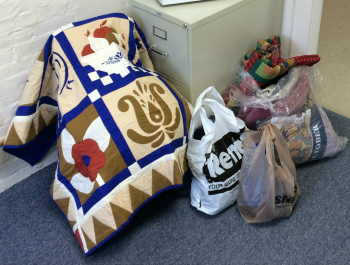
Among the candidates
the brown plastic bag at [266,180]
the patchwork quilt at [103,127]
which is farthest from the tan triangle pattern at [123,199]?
the brown plastic bag at [266,180]

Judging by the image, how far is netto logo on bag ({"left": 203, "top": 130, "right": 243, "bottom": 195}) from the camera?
1.28 m

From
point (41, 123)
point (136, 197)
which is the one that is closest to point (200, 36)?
point (136, 197)

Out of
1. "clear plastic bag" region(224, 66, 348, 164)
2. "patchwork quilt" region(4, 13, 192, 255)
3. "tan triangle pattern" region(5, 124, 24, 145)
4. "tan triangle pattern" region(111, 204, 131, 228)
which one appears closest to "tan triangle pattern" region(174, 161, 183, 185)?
"patchwork quilt" region(4, 13, 192, 255)

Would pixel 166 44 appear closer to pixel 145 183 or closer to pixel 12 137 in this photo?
pixel 145 183

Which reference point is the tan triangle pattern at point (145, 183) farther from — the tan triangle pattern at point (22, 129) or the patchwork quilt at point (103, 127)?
the tan triangle pattern at point (22, 129)

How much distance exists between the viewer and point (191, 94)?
4.83ft

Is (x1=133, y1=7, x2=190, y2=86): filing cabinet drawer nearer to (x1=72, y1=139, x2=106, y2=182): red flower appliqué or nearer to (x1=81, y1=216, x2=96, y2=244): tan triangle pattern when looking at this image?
(x1=72, y1=139, x2=106, y2=182): red flower appliqué

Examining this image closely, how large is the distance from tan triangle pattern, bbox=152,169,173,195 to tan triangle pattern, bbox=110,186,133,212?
0.10 m

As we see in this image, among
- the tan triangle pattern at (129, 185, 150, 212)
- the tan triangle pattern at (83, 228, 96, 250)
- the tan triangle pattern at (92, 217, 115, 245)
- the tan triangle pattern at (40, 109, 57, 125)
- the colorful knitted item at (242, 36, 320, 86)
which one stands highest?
the colorful knitted item at (242, 36, 320, 86)

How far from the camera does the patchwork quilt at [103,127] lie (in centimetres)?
117

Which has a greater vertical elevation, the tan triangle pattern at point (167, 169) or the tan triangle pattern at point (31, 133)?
the tan triangle pattern at point (31, 133)

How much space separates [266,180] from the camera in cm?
124

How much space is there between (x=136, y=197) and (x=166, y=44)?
0.66 m

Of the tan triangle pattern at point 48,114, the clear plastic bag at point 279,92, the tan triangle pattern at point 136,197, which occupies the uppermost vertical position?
the clear plastic bag at point 279,92
